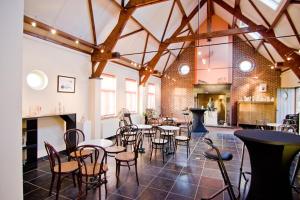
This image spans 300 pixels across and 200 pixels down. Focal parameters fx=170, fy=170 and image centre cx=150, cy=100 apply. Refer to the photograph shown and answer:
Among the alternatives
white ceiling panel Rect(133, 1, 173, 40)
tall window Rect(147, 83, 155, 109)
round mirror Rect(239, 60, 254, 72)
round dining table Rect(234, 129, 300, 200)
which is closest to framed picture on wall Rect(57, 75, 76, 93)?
white ceiling panel Rect(133, 1, 173, 40)

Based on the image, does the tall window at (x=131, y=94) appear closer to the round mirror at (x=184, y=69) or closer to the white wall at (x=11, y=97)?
the round mirror at (x=184, y=69)

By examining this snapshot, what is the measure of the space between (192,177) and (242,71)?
7.96 m

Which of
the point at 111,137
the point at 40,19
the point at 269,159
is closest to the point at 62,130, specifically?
the point at 111,137

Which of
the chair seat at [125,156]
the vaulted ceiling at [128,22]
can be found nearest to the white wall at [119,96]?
the vaulted ceiling at [128,22]

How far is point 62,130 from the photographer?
182 inches

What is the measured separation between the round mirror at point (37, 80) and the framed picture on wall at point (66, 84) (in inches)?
13.8

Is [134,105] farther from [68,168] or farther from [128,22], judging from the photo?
[68,168]

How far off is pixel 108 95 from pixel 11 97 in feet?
17.3

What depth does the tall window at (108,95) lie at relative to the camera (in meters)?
6.27

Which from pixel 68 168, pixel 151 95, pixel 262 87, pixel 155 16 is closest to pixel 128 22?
pixel 155 16

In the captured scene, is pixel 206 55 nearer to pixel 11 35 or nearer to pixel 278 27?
pixel 278 27

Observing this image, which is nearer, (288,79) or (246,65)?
(288,79)

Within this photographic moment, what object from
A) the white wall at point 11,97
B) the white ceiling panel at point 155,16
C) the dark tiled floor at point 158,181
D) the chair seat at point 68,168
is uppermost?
the white ceiling panel at point 155,16

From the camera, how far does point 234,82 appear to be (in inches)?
371
